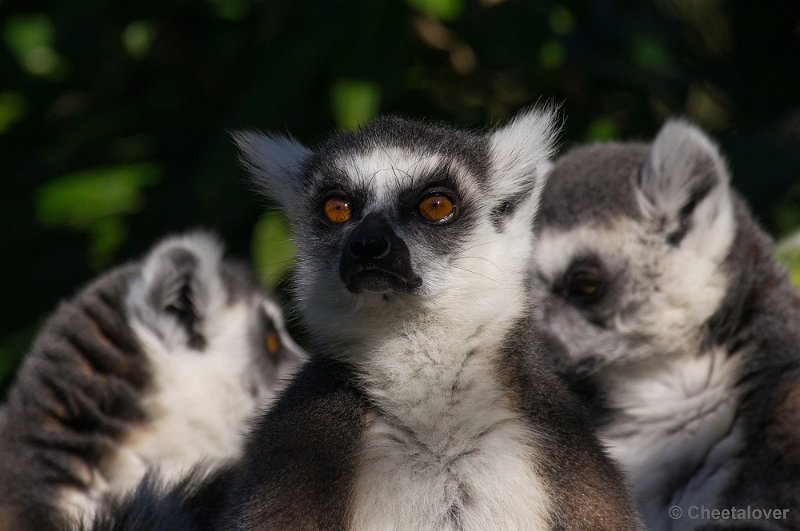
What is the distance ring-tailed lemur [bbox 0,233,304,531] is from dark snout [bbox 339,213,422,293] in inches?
40.7

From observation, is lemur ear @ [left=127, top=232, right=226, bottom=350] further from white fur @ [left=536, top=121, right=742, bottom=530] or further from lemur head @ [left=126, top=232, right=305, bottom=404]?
white fur @ [left=536, top=121, right=742, bottom=530]

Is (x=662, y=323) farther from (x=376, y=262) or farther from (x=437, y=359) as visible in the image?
(x=376, y=262)

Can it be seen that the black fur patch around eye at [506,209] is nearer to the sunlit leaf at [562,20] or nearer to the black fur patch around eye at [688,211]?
the black fur patch around eye at [688,211]

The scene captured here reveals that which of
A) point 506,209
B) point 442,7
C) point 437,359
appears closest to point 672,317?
point 506,209

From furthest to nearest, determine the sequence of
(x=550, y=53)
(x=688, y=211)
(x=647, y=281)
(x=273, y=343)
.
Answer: (x=550, y=53), (x=273, y=343), (x=688, y=211), (x=647, y=281)

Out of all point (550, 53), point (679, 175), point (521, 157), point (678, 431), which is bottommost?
point (678, 431)

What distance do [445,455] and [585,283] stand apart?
1432 millimetres

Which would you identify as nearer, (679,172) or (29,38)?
(679,172)

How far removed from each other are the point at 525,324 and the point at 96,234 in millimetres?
3732

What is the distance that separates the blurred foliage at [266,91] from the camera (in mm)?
4895

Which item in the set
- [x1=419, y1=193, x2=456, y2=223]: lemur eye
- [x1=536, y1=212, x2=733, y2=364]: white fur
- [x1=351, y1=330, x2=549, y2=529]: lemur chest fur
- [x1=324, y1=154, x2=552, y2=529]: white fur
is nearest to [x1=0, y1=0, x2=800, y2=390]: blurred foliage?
[x1=536, y1=212, x2=733, y2=364]: white fur

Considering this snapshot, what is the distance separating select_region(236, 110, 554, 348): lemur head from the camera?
8.53 feet

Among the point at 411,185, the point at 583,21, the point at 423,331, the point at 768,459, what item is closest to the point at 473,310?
the point at 423,331

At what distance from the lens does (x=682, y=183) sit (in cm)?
371
